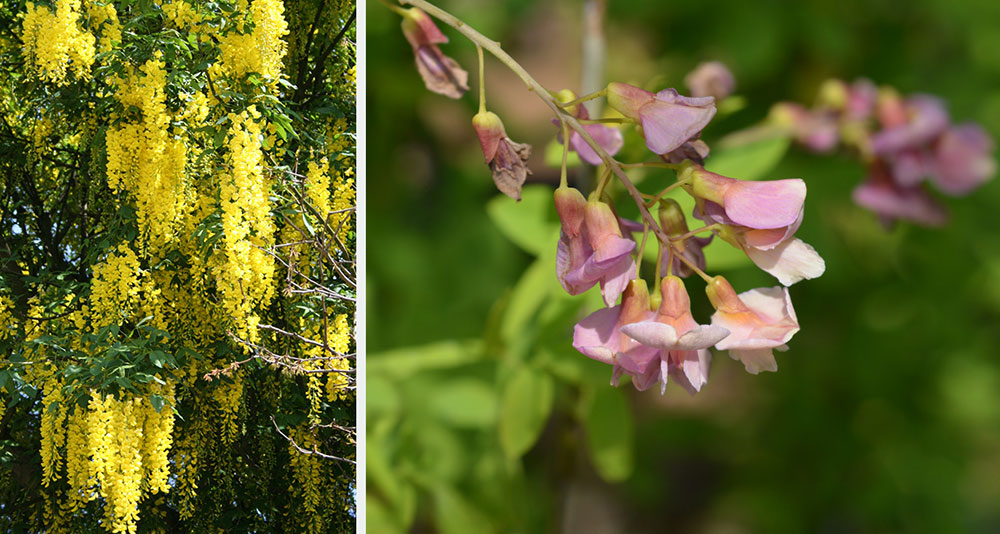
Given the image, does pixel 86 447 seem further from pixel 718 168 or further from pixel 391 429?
pixel 718 168

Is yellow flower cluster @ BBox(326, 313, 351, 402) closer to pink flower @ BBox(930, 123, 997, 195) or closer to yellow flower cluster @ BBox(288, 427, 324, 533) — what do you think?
yellow flower cluster @ BBox(288, 427, 324, 533)

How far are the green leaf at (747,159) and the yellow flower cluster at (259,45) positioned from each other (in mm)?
469

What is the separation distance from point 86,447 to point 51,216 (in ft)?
0.75

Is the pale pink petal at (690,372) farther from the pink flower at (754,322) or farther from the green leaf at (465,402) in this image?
the green leaf at (465,402)

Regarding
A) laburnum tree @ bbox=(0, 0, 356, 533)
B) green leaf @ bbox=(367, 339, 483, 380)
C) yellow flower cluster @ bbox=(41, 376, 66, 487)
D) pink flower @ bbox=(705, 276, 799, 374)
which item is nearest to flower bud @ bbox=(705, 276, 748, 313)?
pink flower @ bbox=(705, 276, 799, 374)

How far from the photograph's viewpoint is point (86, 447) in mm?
735

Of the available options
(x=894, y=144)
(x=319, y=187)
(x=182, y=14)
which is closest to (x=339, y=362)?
(x=319, y=187)

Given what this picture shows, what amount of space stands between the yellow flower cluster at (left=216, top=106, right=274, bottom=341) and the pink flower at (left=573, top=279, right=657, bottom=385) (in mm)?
513

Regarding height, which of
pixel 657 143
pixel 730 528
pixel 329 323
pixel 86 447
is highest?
pixel 657 143

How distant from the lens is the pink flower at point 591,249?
35cm

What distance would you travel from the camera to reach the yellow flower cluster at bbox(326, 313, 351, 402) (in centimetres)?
82

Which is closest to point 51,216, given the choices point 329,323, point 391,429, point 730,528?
point 329,323

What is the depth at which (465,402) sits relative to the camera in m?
0.80

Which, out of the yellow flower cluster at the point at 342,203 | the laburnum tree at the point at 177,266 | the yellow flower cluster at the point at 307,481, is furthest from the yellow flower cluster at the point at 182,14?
the yellow flower cluster at the point at 307,481
